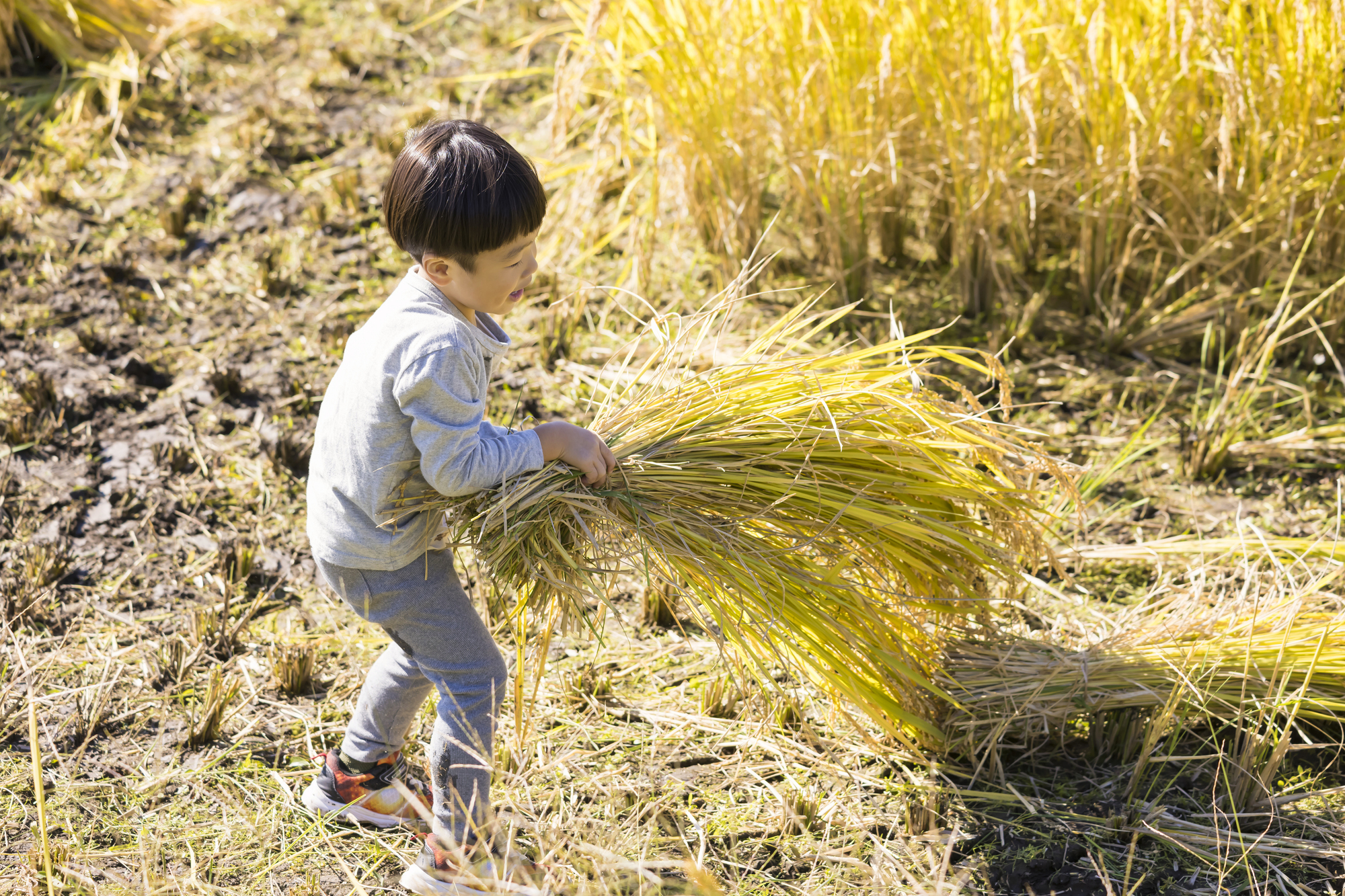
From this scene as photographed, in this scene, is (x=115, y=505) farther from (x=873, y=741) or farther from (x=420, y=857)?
(x=873, y=741)

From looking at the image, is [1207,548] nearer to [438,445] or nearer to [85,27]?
[438,445]

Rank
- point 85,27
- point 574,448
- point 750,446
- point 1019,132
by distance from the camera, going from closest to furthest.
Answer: point 574,448 < point 750,446 < point 1019,132 < point 85,27

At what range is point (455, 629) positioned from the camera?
171 centimetres

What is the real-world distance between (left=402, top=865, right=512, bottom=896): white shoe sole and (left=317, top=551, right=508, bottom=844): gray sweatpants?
0.07 m

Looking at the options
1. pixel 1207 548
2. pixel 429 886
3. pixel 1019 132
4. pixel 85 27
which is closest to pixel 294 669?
pixel 429 886

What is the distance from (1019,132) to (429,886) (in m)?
2.63

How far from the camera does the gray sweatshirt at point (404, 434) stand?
153 centimetres

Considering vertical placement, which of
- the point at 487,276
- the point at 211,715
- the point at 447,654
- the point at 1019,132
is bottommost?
the point at 211,715

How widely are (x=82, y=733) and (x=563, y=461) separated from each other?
1206mm

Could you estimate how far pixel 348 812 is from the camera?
1933 mm

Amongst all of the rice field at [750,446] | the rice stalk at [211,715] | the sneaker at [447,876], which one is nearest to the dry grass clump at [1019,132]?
the rice field at [750,446]

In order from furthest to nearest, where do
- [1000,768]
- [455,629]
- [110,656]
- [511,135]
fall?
1. [511,135]
2. [110,656]
3. [1000,768]
4. [455,629]

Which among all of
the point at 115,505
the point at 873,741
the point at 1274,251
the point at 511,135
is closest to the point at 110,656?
the point at 115,505

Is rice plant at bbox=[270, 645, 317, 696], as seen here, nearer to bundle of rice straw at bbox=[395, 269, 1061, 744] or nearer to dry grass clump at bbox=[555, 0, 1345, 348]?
bundle of rice straw at bbox=[395, 269, 1061, 744]
